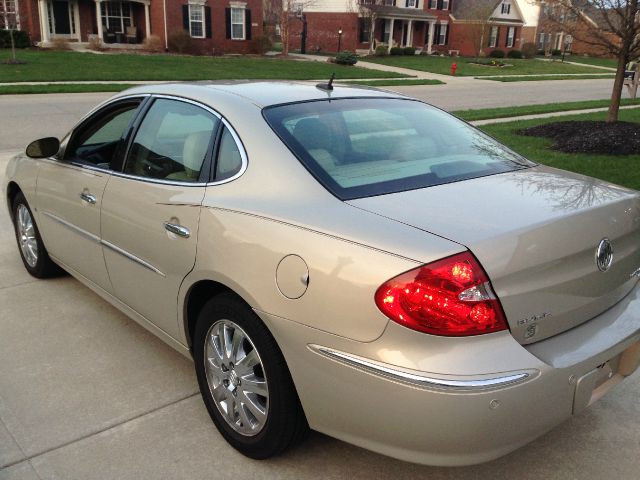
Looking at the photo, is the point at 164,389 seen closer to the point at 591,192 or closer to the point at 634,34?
the point at 591,192

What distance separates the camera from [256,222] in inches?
102

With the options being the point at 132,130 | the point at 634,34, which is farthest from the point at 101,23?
the point at 132,130

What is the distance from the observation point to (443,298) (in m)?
2.13

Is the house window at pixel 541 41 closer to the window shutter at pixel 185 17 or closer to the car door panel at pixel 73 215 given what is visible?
the window shutter at pixel 185 17

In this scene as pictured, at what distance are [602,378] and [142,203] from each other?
2.27 m

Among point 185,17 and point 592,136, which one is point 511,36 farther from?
point 592,136

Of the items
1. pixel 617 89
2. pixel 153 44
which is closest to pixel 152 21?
pixel 153 44

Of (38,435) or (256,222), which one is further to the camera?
(38,435)

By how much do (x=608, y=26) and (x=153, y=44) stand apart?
1074 inches

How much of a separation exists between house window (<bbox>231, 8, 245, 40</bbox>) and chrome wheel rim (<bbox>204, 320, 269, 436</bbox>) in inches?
1421

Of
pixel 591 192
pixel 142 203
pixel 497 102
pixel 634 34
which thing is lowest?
pixel 497 102

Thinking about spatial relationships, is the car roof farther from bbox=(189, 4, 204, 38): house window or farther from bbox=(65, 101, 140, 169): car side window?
bbox=(189, 4, 204, 38): house window

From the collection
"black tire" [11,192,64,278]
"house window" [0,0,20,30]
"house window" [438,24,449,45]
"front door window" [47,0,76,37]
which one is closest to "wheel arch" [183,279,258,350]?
"black tire" [11,192,64,278]

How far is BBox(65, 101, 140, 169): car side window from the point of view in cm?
385
